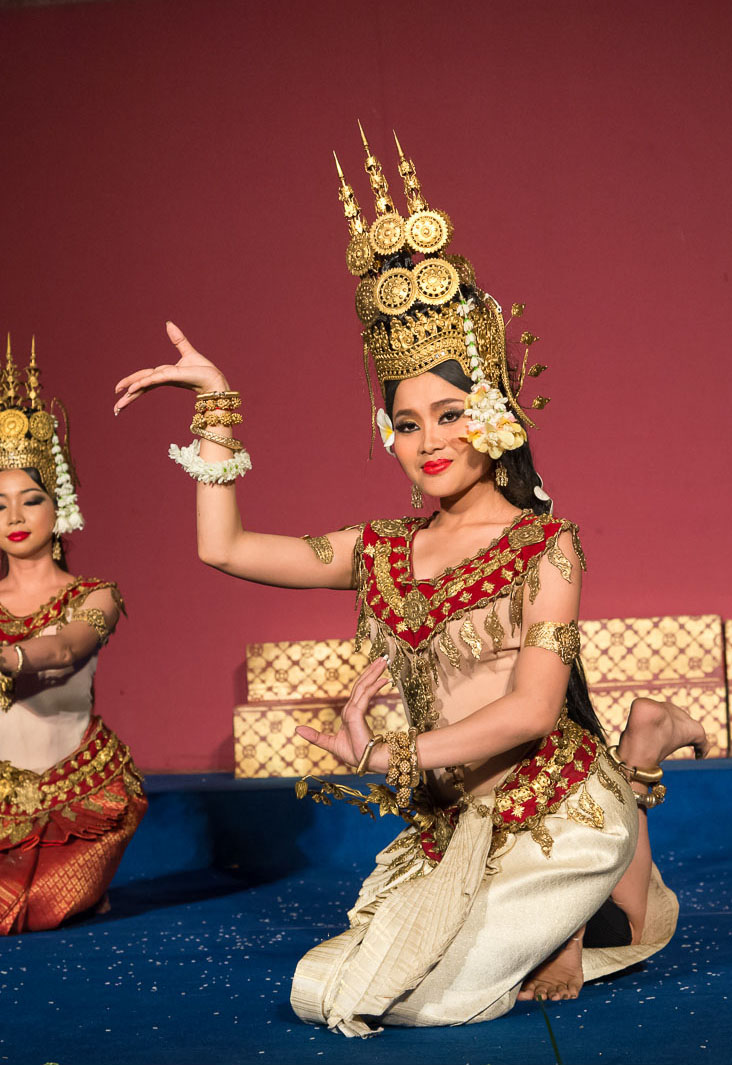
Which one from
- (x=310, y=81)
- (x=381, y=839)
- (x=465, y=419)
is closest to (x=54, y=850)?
(x=381, y=839)

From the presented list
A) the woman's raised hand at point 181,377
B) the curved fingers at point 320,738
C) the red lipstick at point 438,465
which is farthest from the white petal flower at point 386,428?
the curved fingers at point 320,738

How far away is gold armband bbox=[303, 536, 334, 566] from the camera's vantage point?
2.57 m

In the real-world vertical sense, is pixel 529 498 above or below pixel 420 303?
below

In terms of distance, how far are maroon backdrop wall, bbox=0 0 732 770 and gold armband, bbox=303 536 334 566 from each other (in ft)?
8.31

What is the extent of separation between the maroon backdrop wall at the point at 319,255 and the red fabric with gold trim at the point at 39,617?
1.70 metres

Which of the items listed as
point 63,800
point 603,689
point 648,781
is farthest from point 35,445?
point 603,689

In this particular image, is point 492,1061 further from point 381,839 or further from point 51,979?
A: point 381,839

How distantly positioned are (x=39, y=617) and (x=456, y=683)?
4.68ft

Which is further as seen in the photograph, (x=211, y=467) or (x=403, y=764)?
(x=211, y=467)

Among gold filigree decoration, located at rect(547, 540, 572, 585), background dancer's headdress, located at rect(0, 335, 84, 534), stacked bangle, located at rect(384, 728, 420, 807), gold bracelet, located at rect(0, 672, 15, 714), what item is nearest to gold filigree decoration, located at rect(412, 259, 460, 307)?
gold filigree decoration, located at rect(547, 540, 572, 585)

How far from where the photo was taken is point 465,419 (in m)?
2.46

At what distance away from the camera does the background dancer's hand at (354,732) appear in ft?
7.14

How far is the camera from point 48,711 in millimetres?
3447

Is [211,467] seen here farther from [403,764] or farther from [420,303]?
[403,764]
